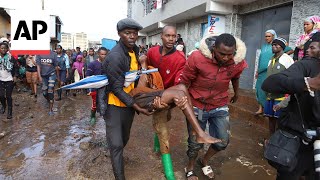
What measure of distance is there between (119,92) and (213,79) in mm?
1089

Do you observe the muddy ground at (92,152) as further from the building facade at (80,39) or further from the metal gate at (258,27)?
the building facade at (80,39)

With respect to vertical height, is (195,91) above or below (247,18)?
below

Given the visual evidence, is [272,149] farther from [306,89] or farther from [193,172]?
[193,172]

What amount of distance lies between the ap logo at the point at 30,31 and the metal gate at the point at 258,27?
6.24 m

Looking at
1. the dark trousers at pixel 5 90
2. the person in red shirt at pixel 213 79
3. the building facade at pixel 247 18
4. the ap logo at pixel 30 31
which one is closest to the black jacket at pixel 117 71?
the person in red shirt at pixel 213 79

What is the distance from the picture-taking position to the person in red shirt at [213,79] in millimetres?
3145

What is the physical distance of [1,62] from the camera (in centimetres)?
632

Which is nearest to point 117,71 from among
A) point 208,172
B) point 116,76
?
point 116,76

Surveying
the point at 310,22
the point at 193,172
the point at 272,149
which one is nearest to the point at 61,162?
the point at 193,172

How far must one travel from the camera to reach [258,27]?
30.0ft

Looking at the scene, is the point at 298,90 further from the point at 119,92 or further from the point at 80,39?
the point at 80,39

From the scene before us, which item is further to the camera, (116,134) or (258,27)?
(258,27)

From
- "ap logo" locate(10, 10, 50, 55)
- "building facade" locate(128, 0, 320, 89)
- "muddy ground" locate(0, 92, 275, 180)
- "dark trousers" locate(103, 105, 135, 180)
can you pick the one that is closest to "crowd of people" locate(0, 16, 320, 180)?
"dark trousers" locate(103, 105, 135, 180)

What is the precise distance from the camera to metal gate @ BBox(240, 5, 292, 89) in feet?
25.9
